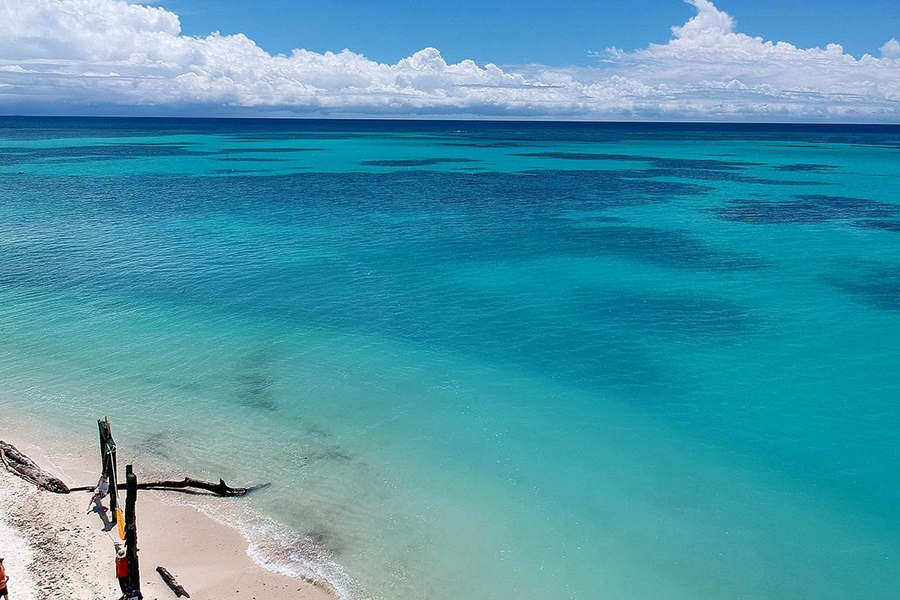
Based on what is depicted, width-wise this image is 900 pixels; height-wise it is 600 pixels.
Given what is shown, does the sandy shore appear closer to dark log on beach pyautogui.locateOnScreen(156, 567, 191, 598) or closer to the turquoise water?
dark log on beach pyautogui.locateOnScreen(156, 567, 191, 598)

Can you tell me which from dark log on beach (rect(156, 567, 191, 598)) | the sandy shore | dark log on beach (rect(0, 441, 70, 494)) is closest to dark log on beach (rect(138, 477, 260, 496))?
the sandy shore

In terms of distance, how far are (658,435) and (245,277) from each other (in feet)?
87.7

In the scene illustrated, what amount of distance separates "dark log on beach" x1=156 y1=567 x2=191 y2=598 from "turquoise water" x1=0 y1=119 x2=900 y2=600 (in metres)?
2.30

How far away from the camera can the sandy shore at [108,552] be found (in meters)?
16.0

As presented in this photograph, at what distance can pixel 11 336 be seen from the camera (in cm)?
3136

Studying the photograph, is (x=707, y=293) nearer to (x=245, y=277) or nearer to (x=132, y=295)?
(x=245, y=277)

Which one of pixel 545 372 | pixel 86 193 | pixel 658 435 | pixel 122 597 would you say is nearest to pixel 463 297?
pixel 545 372

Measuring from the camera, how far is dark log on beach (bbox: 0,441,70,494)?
19672mm

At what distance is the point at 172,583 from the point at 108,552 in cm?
235

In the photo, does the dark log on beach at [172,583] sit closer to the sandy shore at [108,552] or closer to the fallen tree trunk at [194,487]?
the sandy shore at [108,552]

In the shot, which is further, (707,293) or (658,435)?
(707,293)

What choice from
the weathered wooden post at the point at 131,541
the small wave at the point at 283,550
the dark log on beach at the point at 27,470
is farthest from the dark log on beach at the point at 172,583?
the dark log on beach at the point at 27,470

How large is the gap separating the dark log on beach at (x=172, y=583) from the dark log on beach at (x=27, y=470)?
204 inches

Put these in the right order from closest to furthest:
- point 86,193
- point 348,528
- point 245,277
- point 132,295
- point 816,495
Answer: point 348,528 → point 816,495 → point 132,295 → point 245,277 → point 86,193
